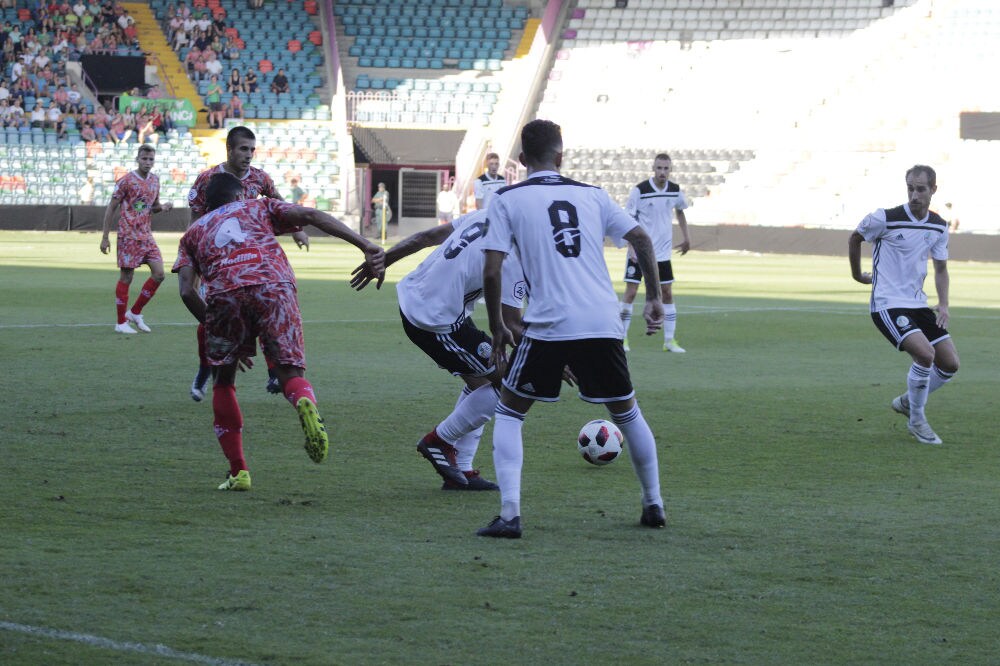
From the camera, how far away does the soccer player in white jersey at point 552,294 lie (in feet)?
21.1

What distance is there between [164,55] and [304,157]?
685cm

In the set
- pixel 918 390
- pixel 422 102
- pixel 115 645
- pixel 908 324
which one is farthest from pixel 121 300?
pixel 422 102

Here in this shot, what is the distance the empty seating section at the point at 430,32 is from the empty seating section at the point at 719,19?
9.37 feet

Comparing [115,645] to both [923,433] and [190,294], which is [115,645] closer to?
[190,294]

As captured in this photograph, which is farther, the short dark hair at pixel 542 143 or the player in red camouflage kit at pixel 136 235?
the player in red camouflage kit at pixel 136 235

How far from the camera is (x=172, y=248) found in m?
37.1

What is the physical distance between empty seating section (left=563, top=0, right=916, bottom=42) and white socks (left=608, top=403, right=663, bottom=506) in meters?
46.0

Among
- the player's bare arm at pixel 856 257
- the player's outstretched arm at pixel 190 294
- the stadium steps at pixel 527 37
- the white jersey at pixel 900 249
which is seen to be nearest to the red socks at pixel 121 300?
the player's outstretched arm at pixel 190 294

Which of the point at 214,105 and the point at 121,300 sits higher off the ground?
the point at 214,105

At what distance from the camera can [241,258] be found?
7297 mm

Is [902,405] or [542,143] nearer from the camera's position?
[542,143]

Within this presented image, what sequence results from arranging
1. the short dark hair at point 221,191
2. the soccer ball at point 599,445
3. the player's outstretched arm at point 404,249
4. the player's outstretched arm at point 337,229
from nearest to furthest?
the player's outstretched arm at point 337,229 < the player's outstretched arm at point 404,249 < the short dark hair at point 221,191 < the soccer ball at point 599,445

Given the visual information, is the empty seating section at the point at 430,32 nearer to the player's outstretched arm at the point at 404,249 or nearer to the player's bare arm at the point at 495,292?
the player's outstretched arm at the point at 404,249

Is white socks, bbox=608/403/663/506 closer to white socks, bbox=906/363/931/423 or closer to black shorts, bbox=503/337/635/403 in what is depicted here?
black shorts, bbox=503/337/635/403
